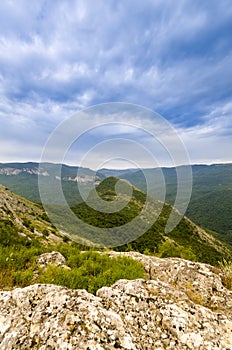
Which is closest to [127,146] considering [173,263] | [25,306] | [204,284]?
[173,263]

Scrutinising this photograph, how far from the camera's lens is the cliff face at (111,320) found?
8.73ft

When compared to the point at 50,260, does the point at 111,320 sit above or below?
above

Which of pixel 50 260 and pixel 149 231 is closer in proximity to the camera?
pixel 50 260

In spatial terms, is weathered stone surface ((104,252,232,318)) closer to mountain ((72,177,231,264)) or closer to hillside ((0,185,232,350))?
hillside ((0,185,232,350))

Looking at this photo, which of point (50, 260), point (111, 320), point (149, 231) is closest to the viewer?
point (111, 320)

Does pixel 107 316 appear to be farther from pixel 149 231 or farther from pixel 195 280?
pixel 149 231

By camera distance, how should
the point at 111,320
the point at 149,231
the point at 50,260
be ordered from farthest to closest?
the point at 149,231, the point at 50,260, the point at 111,320

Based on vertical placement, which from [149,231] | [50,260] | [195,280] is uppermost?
[50,260]

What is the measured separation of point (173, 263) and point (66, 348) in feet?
15.7

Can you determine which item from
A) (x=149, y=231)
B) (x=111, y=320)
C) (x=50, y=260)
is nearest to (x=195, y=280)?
(x=111, y=320)

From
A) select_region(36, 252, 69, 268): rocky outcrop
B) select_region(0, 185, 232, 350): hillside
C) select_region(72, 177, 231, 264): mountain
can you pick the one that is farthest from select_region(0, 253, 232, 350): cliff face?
select_region(72, 177, 231, 264): mountain

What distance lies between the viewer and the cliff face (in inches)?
105

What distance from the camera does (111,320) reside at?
9.77ft

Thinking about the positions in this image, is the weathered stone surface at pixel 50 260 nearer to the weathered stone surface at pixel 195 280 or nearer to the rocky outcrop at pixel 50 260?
the rocky outcrop at pixel 50 260
